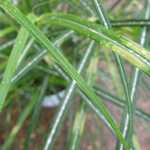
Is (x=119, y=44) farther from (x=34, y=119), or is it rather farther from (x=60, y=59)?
(x=34, y=119)

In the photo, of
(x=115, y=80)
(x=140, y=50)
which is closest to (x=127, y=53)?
(x=140, y=50)

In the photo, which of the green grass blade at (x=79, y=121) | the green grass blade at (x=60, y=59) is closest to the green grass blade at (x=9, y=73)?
the green grass blade at (x=60, y=59)

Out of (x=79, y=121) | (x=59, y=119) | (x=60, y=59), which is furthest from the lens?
(x=79, y=121)

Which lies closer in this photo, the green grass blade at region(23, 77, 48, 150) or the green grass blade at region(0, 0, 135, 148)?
the green grass blade at region(0, 0, 135, 148)

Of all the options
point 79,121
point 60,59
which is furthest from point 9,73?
point 79,121

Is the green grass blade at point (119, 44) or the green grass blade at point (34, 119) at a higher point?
the green grass blade at point (34, 119)

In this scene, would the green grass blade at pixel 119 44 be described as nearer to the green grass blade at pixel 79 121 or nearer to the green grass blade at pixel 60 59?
the green grass blade at pixel 60 59

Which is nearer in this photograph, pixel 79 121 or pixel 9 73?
pixel 9 73

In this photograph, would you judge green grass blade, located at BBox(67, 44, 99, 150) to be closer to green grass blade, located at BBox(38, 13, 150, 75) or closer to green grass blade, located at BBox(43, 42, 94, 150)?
green grass blade, located at BBox(43, 42, 94, 150)

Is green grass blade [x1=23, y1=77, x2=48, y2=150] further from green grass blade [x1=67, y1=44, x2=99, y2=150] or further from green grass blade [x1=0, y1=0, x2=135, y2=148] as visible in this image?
green grass blade [x1=0, y1=0, x2=135, y2=148]

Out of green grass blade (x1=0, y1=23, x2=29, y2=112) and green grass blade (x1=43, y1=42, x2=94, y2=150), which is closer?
green grass blade (x1=0, y1=23, x2=29, y2=112)

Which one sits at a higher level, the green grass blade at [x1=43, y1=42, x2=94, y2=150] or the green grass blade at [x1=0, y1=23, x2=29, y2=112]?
the green grass blade at [x1=0, y1=23, x2=29, y2=112]

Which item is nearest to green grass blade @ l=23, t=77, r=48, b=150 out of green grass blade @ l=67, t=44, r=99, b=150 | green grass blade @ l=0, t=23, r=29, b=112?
green grass blade @ l=67, t=44, r=99, b=150
